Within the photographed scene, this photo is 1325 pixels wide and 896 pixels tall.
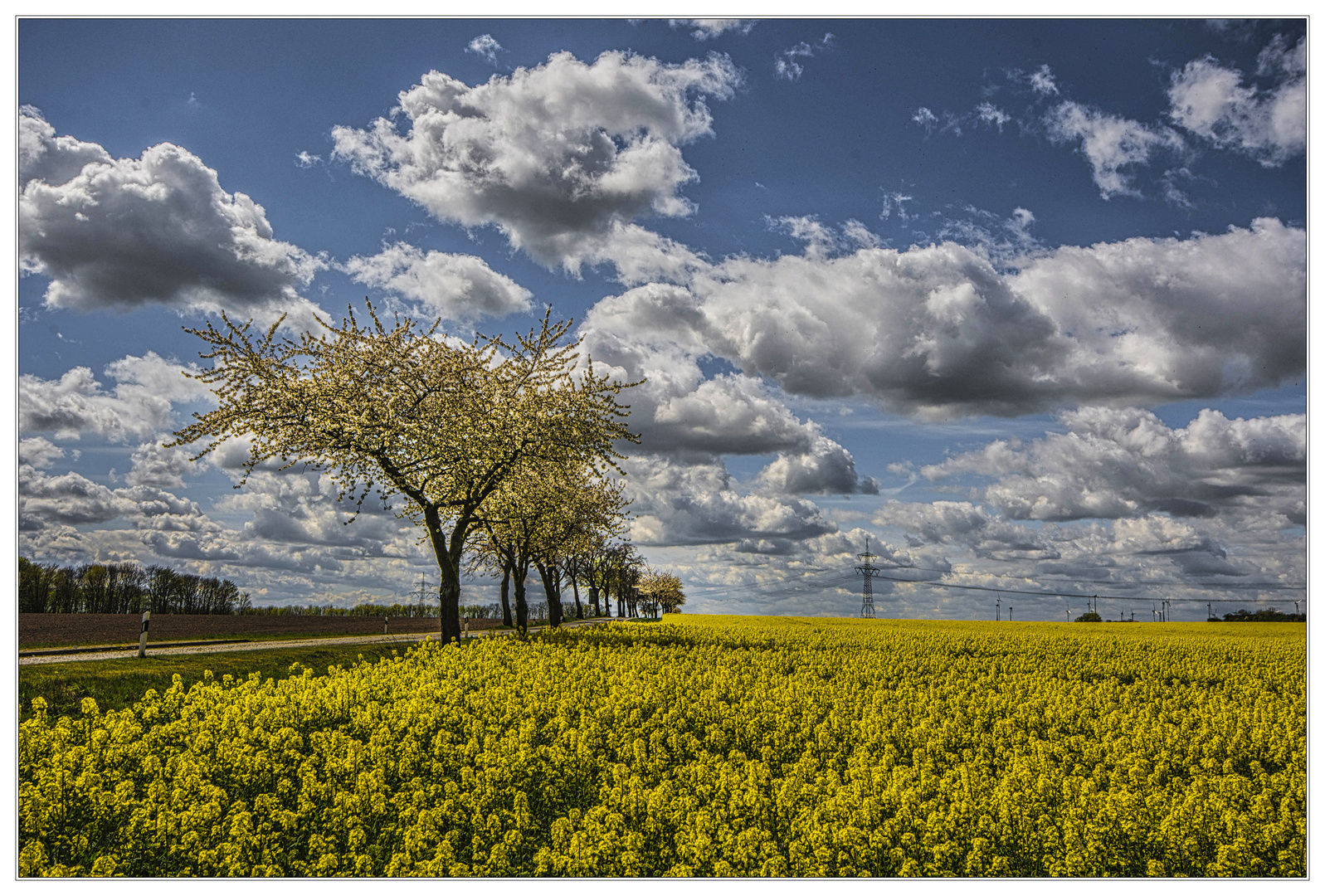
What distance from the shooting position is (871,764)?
7953 millimetres

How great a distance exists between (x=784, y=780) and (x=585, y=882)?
2.34 m

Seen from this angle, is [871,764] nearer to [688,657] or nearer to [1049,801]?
[1049,801]

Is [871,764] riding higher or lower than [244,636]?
higher

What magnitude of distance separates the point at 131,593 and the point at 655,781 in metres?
69.3

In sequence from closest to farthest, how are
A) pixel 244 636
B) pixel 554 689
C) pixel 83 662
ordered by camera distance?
pixel 554 689
pixel 83 662
pixel 244 636

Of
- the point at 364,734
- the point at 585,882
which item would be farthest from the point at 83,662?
the point at 585,882

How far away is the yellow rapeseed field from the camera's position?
5719 mm

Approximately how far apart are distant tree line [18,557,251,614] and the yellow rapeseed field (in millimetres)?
56932

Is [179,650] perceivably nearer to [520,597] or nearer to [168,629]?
[168,629]

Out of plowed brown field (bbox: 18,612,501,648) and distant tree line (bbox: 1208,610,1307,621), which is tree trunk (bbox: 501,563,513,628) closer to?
plowed brown field (bbox: 18,612,501,648)

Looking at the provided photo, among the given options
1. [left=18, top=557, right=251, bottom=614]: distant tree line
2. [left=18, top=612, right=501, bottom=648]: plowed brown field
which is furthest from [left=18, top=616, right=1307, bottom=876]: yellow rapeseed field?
[left=18, top=557, right=251, bottom=614]: distant tree line

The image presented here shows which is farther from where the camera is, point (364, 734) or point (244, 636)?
point (244, 636)

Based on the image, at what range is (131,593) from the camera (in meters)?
60.3

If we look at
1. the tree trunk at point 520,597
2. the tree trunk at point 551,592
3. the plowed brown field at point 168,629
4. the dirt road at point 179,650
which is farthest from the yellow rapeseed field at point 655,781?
the tree trunk at point 551,592
